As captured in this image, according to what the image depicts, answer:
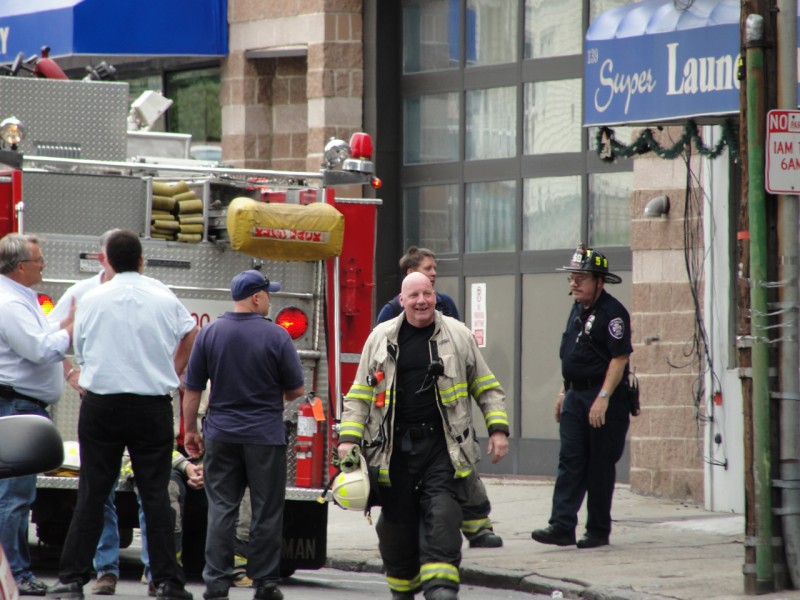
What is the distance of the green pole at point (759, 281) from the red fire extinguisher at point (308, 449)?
9.24ft

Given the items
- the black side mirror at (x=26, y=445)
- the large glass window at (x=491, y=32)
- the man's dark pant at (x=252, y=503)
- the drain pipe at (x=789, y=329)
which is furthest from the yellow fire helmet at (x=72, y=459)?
the large glass window at (x=491, y=32)

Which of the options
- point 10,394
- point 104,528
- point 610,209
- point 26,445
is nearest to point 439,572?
point 104,528

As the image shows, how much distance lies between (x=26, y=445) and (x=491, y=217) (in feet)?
37.0

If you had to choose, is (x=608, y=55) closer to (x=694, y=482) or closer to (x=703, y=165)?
(x=703, y=165)

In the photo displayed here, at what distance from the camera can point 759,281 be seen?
27.6 feet

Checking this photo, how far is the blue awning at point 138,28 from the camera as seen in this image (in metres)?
16.3

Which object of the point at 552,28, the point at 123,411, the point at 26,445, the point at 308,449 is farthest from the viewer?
the point at 552,28

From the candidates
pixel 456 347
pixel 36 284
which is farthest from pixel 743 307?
pixel 36 284

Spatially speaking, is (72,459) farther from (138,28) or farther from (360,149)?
(138,28)

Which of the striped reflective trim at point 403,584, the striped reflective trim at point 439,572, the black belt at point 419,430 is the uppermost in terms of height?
the black belt at point 419,430

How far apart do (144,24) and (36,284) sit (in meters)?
7.88

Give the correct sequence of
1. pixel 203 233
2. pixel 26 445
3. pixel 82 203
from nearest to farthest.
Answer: pixel 26 445 < pixel 82 203 < pixel 203 233

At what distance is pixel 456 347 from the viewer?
790 cm

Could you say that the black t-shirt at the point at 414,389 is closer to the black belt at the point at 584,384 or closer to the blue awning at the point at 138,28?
the black belt at the point at 584,384
